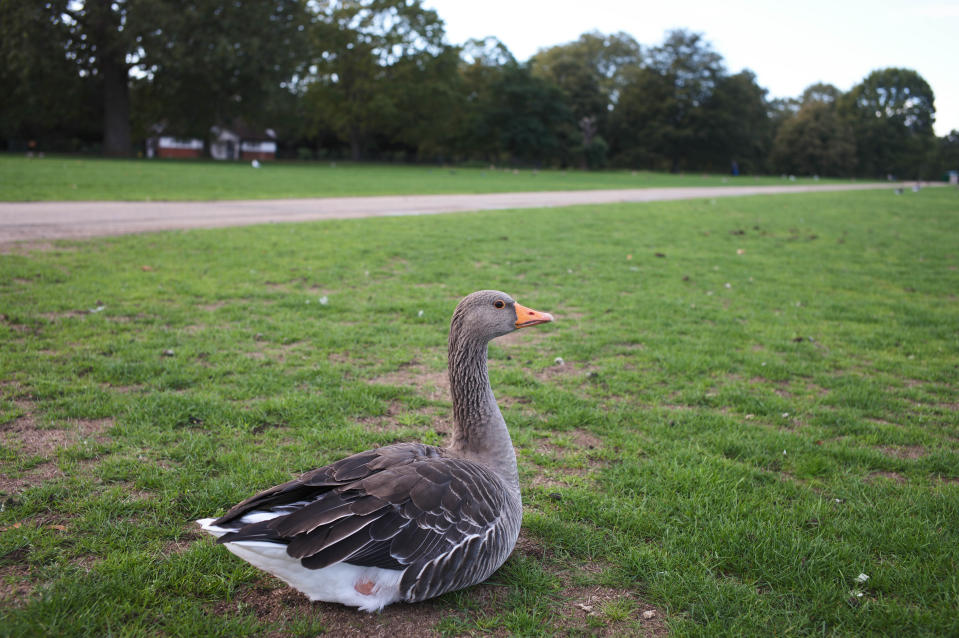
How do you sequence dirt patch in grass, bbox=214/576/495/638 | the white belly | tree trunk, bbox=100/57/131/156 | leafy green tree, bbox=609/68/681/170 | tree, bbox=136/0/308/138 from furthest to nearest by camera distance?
1. leafy green tree, bbox=609/68/681/170
2. tree trunk, bbox=100/57/131/156
3. tree, bbox=136/0/308/138
4. dirt patch in grass, bbox=214/576/495/638
5. the white belly

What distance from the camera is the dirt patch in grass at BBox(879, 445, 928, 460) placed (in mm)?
4473

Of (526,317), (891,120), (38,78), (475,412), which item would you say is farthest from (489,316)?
(891,120)

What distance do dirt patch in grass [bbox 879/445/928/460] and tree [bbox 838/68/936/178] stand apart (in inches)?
4083

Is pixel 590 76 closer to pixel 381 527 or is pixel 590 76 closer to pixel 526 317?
pixel 526 317

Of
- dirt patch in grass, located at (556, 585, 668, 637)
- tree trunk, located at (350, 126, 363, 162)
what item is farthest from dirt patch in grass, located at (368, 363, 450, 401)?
tree trunk, located at (350, 126, 363, 162)

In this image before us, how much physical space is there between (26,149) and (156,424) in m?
63.7

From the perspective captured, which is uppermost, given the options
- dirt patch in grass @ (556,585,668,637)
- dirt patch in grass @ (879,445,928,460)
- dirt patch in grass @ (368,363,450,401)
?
dirt patch in grass @ (368,363,450,401)

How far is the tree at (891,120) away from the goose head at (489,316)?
4175 inches

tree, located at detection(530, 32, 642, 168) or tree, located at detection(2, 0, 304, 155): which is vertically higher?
tree, located at detection(530, 32, 642, 168)

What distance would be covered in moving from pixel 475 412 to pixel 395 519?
34.3 inches

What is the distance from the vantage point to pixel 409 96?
58.5m

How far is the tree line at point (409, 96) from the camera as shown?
131 feet

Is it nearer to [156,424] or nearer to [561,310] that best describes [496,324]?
[156,424]

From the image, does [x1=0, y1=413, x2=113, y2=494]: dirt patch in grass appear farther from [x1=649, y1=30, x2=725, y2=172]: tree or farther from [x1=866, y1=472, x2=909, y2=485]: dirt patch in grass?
[x1=649, y1=30, x2=725, y2=172]: tree
